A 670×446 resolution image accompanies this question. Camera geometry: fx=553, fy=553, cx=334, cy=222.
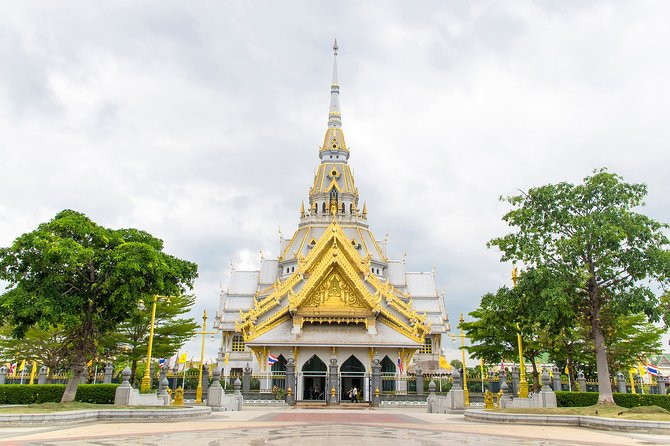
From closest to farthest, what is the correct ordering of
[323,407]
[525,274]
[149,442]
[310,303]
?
1. [149,442]
2. [525,274]
3. [323,407]
4. [310,303]

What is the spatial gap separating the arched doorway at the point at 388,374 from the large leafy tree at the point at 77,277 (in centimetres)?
1826

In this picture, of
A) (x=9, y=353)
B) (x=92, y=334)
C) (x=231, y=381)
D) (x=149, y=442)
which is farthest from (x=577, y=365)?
(x=9, y=353)

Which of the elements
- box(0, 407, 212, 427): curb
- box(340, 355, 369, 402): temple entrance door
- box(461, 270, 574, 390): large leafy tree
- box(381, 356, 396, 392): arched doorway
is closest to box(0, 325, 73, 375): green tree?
box(340, 355, 369, 402): temple entrance door

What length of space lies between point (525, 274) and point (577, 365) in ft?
61.6

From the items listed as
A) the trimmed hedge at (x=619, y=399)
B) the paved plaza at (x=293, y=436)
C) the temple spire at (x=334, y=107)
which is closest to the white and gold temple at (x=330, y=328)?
the trimmed hedge at (x=619, y=399)

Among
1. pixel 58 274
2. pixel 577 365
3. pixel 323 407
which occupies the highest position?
pixel 58 274

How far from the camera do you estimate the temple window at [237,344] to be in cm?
5016

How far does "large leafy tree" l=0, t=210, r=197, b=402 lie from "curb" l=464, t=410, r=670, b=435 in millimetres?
13216

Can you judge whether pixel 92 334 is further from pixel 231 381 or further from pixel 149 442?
pixel 231 381

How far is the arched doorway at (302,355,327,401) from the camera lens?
35.7 metres

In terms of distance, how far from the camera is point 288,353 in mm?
36750

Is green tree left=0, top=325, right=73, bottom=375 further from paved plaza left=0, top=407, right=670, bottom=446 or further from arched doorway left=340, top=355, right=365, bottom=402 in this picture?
paved plaza left=0, top=407, right=670, bottom=446

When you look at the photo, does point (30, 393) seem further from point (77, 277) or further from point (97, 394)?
point (77, 277)

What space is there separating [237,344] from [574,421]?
120ft
